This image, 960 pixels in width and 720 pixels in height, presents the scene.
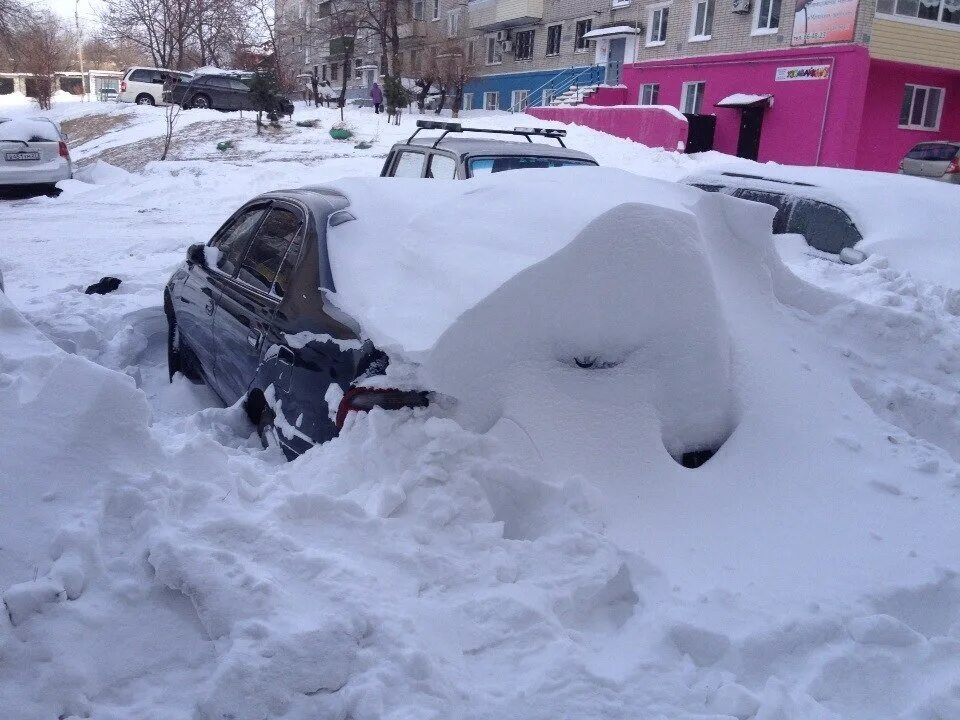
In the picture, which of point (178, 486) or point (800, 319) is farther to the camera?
point (800, 319)

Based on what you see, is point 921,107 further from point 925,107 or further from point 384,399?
point 384,399

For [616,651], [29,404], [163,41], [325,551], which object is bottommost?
[616,651]

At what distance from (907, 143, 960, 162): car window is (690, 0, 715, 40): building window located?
8.21 metres

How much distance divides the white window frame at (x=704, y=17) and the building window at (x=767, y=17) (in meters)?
1.83

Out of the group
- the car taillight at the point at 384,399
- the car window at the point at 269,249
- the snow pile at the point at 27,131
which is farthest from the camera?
the snow pile at the point at 27,131

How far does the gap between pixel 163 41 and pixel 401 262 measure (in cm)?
5065

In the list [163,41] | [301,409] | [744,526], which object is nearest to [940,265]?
[744,526]

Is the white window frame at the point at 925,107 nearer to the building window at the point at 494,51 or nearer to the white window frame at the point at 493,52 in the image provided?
the white window frame at the point at 493,52

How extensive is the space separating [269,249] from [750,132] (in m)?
22.8

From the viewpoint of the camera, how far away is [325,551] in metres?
2.69

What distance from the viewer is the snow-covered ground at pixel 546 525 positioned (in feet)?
7.43

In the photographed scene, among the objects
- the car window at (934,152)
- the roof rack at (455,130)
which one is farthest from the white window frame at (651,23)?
the roof rack at (455,130)

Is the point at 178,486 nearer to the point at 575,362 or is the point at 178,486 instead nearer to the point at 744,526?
the point at 575,362

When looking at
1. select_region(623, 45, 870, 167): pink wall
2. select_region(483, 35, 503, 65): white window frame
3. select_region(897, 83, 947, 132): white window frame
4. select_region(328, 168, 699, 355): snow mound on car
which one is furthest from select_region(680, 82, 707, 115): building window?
select_region(328, 168, 699, 355): snow mound on car
